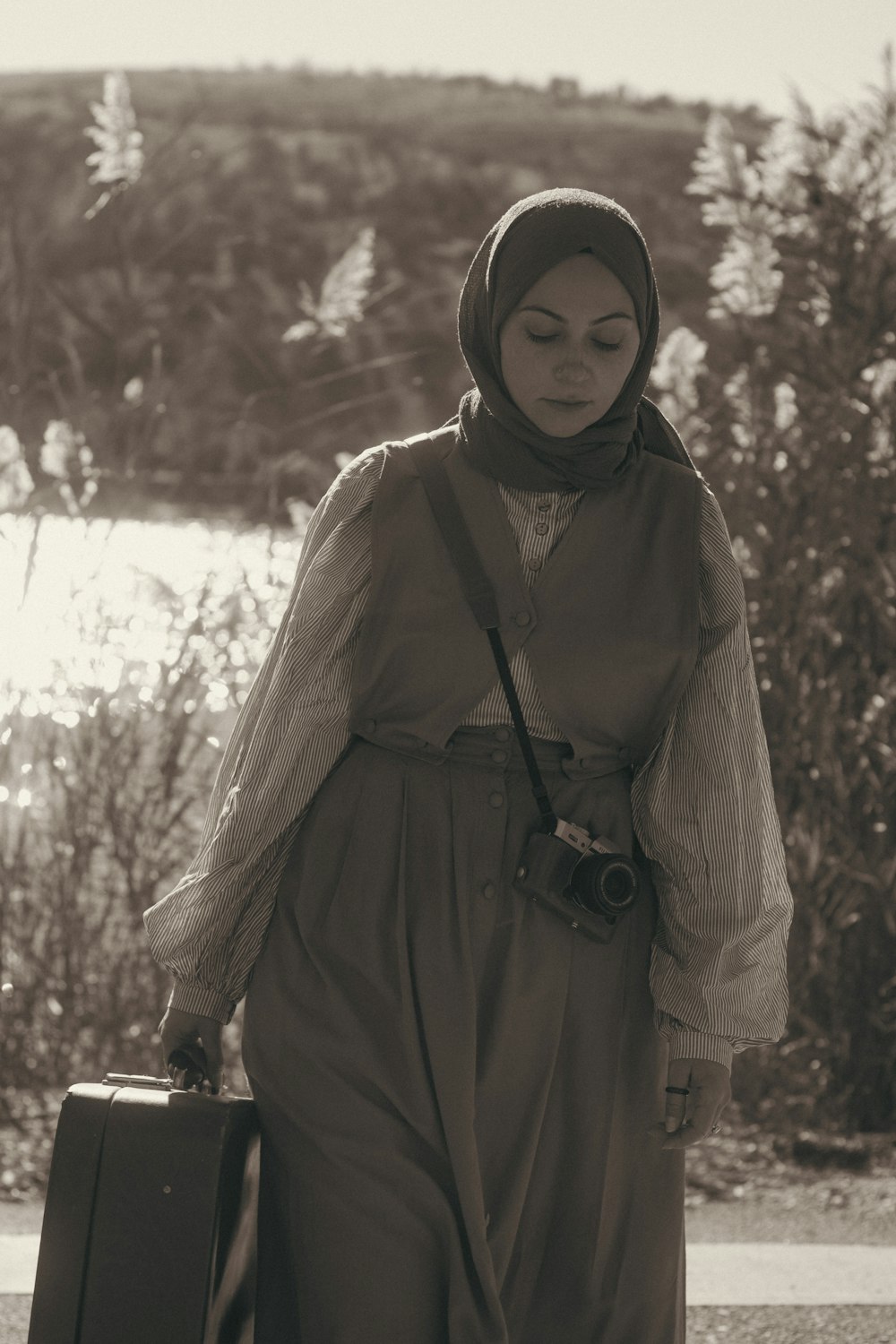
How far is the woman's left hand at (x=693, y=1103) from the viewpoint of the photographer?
2230 millimetres

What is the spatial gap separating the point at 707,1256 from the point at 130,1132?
2.12 meters

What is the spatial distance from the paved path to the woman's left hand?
153 centimetres

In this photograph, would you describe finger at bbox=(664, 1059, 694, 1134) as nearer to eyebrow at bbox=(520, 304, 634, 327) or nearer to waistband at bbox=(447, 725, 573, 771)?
waistband at bbox=(447, 725, 573, 771)

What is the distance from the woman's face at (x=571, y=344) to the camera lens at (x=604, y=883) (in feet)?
1.70

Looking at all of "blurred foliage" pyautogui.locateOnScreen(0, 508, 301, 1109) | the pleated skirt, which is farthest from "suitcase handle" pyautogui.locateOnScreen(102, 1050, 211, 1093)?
"blurred foliage" pyautogui.locateOnScreen(0, 508, 301, 1109)

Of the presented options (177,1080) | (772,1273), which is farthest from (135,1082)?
(772,1273)

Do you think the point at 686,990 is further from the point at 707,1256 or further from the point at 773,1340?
the point at 707,1256

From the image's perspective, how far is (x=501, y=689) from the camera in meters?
2.19

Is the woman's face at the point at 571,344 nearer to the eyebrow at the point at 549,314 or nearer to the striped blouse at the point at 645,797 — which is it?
the eyebrow at the point at 549,314

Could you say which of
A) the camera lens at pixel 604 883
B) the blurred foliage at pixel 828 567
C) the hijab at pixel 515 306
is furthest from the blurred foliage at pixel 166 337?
the camera lens at pixel 604 883

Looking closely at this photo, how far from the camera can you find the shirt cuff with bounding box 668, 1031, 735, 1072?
7.35 ft

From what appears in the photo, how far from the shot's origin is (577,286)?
2.23 meters

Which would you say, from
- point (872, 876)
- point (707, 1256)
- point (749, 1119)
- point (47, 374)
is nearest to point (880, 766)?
point (872, 876)

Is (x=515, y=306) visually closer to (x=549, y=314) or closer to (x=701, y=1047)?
(x=549, y=314)
